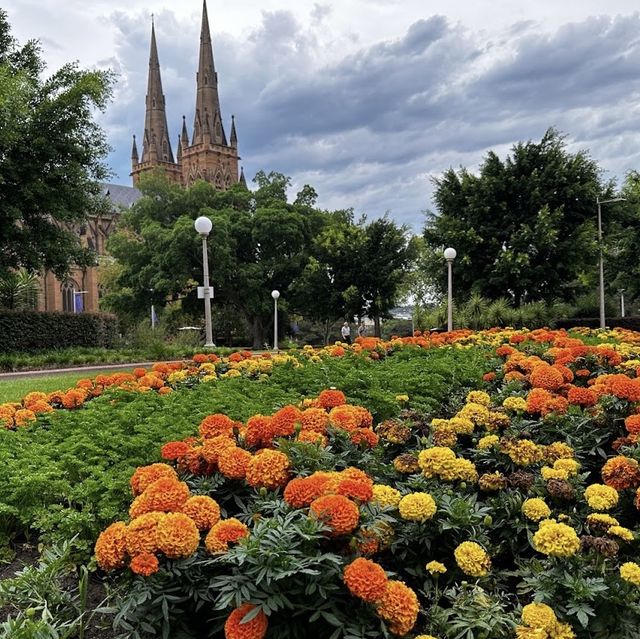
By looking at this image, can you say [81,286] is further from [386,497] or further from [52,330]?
[386,497]

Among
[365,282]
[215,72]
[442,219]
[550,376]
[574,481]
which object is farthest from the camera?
[215,72]

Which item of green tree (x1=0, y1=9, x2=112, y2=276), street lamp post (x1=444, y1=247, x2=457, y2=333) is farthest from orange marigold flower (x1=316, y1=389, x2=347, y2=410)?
green tree (x1=0, y1=9, x2=112, y2=276)

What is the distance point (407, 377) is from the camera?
491 centimetres

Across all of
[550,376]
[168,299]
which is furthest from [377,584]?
[168,299]

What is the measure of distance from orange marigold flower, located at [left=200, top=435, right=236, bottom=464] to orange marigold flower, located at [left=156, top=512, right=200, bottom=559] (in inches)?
24.5

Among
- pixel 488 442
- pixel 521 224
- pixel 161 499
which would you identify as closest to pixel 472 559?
pixel 488 442

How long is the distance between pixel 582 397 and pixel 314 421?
1753mm

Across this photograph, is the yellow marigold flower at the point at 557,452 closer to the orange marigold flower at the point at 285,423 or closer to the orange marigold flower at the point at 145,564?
the orange marigold flower at the point at 285,423

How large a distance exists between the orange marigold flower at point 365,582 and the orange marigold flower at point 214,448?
3.17 ft

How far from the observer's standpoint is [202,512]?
2.25m

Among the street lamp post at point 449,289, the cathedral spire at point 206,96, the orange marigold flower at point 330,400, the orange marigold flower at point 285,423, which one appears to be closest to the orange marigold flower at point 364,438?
the orange marigold flower at point 285,423

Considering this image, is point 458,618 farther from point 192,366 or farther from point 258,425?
point 192,366

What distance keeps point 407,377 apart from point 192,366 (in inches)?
143

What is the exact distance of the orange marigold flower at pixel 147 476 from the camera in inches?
99.0
